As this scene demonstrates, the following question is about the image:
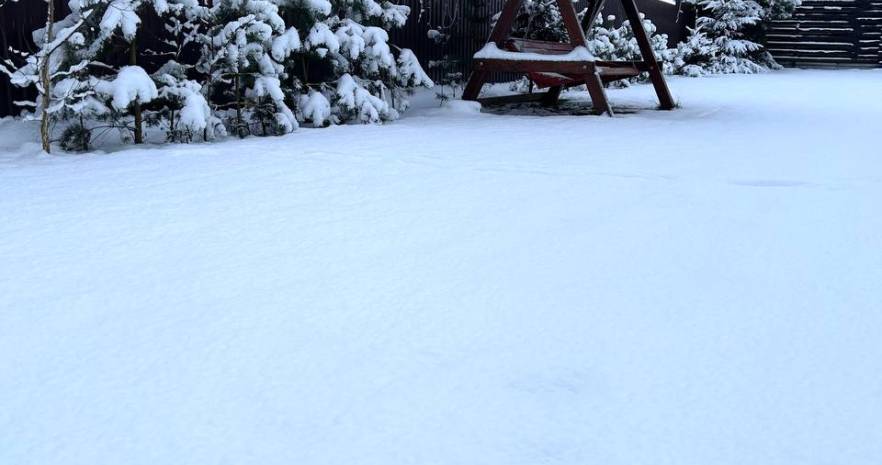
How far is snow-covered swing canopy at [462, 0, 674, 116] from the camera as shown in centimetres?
585

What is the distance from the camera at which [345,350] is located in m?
1.60

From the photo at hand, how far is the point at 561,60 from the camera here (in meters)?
5.85

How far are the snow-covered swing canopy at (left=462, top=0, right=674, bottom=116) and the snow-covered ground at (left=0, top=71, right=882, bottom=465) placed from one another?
96.5 inches

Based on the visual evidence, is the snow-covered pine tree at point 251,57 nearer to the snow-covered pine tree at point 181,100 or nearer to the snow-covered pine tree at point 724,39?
the snow-covered pine tree at point 181,100

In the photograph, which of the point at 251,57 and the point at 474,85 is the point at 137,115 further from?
the point at 474,85

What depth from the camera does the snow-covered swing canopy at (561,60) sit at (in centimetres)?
585

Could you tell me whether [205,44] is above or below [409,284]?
above

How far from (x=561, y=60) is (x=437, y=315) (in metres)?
4.38

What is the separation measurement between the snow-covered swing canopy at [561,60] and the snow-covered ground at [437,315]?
245cm

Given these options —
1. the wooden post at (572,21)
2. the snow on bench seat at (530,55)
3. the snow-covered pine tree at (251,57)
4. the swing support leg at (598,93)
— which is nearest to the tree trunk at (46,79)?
the snow-covered pine tree at (251,57)

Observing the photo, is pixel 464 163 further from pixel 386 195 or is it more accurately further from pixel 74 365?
pixel 74 365

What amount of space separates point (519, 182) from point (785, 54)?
15.5 m

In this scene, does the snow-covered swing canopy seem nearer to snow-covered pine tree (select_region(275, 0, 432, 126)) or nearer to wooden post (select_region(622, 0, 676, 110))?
wooden post (select_region(622, 0, 676, 110))

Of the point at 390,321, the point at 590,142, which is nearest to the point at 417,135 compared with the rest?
the point at 590,142
